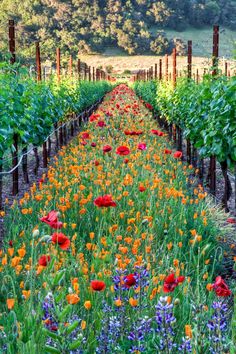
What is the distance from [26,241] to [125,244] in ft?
2.51

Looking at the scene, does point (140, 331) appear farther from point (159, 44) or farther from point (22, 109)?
point (159, 44)

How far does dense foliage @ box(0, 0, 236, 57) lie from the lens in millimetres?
74562

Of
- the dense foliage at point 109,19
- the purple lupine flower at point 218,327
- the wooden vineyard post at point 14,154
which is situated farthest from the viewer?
the dense foliage at point 109,19

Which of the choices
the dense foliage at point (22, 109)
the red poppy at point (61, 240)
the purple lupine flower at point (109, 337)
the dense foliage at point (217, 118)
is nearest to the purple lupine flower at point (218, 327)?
the purple lupine flower at point (109, 337)

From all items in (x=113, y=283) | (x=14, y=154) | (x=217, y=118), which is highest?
(x=217, y=118)

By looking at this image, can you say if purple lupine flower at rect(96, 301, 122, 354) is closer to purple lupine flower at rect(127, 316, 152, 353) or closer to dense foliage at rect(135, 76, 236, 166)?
purple lupine flower at rect(127, 316, 152, 353)

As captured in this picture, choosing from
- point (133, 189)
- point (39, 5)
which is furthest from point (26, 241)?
point (39, 5)

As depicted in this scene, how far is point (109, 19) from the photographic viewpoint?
89375mm

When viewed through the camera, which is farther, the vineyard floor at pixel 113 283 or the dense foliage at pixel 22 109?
the dense foliage at pixel 22 109

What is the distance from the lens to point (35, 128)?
8.60m

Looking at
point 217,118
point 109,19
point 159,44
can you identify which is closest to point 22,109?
point 217,118

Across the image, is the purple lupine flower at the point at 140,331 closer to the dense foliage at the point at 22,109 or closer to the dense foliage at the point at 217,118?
the dense foliage at the point at 22,109

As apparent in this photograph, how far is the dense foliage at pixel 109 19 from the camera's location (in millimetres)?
74562

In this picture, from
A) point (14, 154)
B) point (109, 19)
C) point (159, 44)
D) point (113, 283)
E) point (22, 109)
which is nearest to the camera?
point (113, 283)
